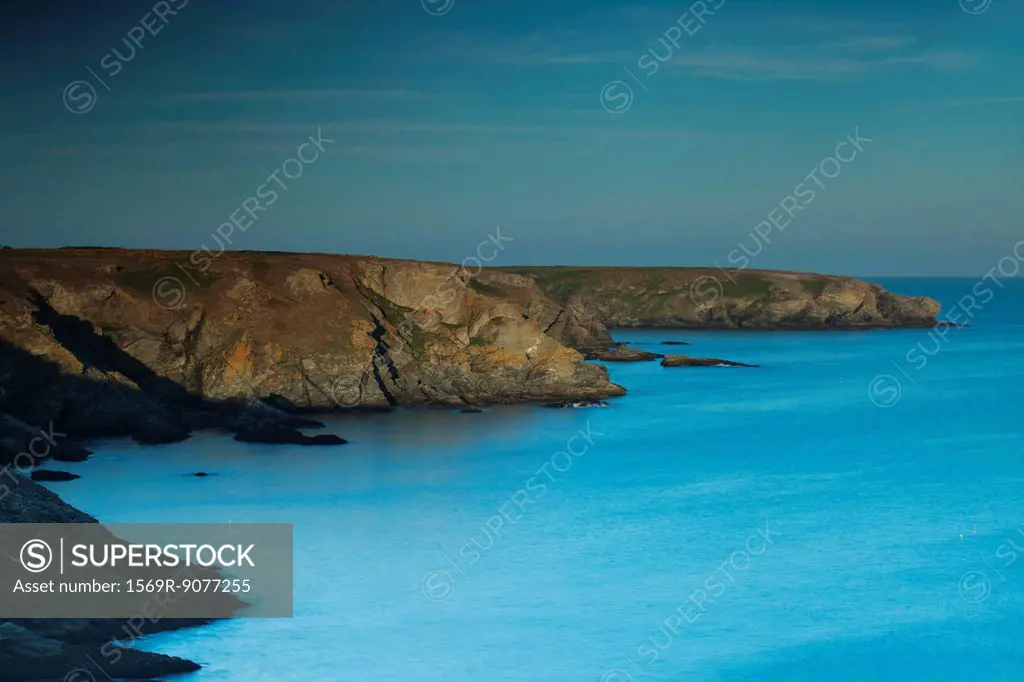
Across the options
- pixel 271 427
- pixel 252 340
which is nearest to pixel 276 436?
pixel 271 427

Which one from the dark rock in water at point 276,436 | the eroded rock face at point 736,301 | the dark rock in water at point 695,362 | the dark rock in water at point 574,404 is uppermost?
the eroded rock face at point 736,301

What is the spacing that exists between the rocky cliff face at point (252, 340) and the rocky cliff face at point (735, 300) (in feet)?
237

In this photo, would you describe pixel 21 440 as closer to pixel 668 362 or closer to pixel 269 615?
pixel 269 615

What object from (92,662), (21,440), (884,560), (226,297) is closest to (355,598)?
(92,662)

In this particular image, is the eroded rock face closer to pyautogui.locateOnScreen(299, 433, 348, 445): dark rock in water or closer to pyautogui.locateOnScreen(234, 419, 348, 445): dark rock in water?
pyautogui.locateOnScreen(234, 419, 348, 445): dark rock in water

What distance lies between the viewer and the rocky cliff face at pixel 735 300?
445 ft

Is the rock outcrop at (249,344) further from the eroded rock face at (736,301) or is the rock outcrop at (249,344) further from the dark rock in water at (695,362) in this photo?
the eroded rock face at (736,301)

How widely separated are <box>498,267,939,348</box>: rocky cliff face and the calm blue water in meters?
70.3

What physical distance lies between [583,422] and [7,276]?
95.2ft

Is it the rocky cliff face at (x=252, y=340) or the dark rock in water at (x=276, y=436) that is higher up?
the rocky cliff face at (x=252, y=340)

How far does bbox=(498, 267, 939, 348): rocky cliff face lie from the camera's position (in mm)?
135500

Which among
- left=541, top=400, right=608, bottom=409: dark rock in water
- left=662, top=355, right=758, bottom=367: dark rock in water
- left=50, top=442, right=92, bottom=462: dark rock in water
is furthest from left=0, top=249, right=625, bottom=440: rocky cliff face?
left=662, top=355, right=758, bottom=367: dark rock in water

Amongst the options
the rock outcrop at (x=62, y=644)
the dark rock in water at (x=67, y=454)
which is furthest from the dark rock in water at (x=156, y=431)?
the rock outcrop at (x=62, y=644)

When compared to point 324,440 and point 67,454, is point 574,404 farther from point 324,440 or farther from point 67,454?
point 67,454
